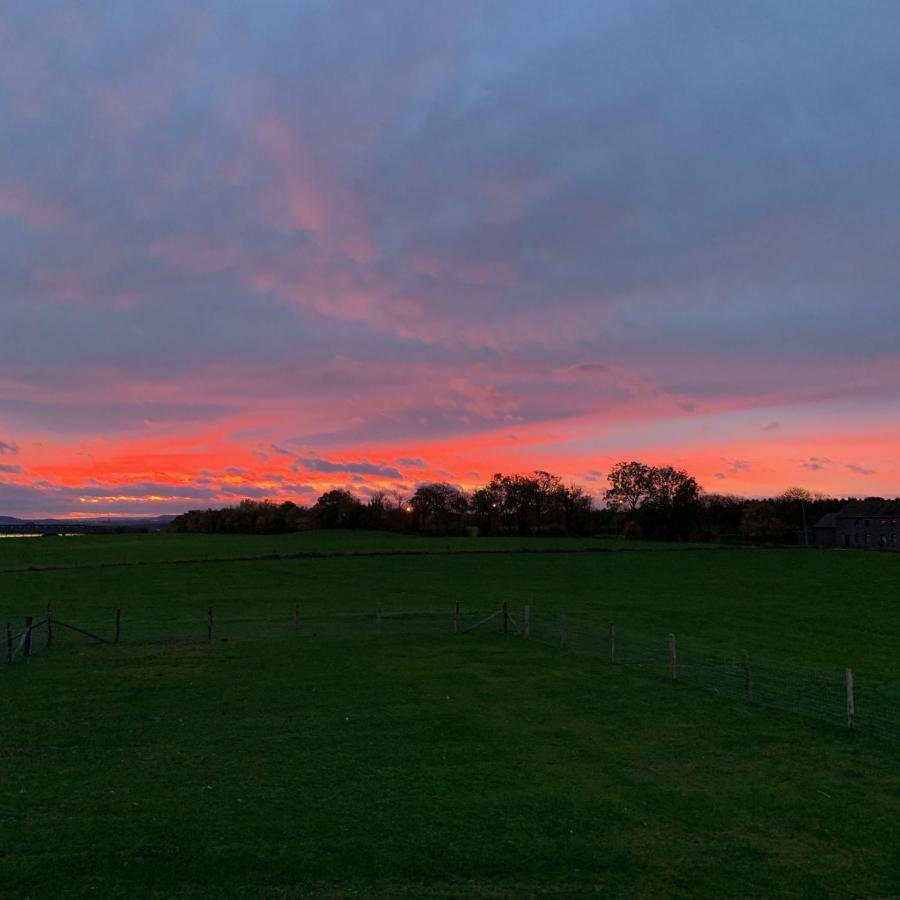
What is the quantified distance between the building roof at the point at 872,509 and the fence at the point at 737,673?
374ft

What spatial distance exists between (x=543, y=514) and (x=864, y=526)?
6096cm

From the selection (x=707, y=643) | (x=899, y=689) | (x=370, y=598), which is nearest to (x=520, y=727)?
(x=899, y=689)

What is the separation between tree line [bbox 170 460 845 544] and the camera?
141250mm

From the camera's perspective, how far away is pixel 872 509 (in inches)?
5408

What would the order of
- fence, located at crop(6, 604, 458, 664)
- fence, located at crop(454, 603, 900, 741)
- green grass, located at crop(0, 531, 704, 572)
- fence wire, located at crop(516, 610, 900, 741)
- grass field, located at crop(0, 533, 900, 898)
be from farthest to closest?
green grass, located at crop(0, 531, 704, 572) → fence, located at crop(6, 604, 458, 664) → fence wire, located at crop(516, 610, 900, 741) → fence, located at crop(454, 603, 900, 741) → grass field, located at crop(0, 533, 900, 898)

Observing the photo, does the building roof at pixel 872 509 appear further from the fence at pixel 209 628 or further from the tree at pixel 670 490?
the fence at pixel 209 628

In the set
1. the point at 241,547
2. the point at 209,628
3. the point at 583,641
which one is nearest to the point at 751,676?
the point at 583,641

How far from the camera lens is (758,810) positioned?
14.2 m

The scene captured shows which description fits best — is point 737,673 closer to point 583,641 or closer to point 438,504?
point 583,641

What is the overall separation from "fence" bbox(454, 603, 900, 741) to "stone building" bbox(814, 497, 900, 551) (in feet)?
361

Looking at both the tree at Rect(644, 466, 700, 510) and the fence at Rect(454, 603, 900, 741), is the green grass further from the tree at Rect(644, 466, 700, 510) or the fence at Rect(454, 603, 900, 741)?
the fence at Rect(454, 603, 900, 741)

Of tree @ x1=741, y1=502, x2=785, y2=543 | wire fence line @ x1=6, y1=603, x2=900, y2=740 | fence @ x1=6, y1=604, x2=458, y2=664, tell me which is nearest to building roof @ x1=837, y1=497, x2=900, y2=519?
tree @ x1=741, y1=502, x2=785, y2=543

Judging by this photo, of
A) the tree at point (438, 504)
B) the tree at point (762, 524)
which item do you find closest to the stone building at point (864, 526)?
the tree at point (762, 524)

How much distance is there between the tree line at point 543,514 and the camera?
141250mm
